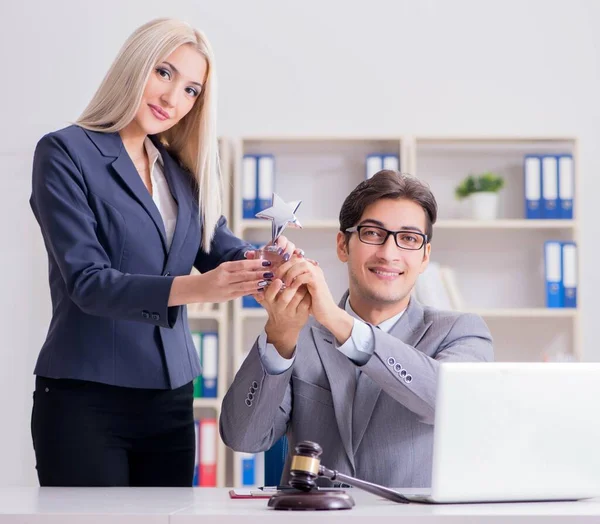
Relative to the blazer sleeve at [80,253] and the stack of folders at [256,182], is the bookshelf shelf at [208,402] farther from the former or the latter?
the blazer sleeve at [80,253]

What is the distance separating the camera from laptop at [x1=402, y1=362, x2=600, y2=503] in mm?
1187

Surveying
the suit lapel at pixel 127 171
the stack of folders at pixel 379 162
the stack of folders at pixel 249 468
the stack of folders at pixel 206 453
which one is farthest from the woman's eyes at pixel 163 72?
the stack of folders at pixel 249 468

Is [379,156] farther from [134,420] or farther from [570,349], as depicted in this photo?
[134,420]

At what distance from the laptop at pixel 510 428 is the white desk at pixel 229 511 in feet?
0.11

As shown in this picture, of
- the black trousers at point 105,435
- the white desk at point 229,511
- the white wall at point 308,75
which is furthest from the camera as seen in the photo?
the white wall at point 308,75

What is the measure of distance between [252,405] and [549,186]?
2.59m

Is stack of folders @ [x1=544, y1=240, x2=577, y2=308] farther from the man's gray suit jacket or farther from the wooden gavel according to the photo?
the wooden gavel

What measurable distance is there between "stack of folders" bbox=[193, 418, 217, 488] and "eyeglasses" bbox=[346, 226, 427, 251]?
2087 mm

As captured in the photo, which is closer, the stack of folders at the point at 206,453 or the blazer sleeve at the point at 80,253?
the blazer sleeve at the point at 80,253

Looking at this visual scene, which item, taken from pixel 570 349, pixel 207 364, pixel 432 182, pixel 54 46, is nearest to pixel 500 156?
pixel 432 182

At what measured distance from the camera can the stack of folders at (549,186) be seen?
149 inches

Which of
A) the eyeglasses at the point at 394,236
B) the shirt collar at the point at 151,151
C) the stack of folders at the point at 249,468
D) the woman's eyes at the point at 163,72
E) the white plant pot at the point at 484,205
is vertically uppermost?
the white plant pot at the point at 484,205

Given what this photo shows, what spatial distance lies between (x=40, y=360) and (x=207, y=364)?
83.4 inches

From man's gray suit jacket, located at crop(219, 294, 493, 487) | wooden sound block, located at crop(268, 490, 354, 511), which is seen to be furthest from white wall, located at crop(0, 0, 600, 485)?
wooden sound block, located at crop(268, 490, 354, 511)
